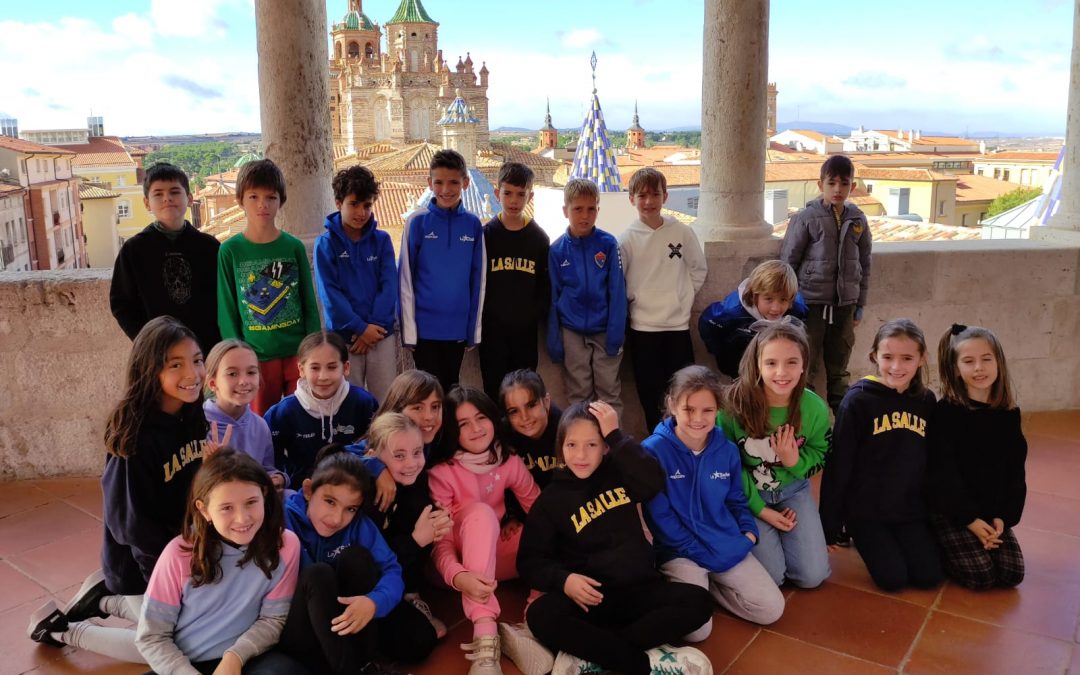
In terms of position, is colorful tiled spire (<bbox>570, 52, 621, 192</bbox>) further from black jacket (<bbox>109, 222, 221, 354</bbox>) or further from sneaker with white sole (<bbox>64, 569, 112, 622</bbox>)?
sneaker with white sole (<bbox>64, 569, 112, 622</bbox>)

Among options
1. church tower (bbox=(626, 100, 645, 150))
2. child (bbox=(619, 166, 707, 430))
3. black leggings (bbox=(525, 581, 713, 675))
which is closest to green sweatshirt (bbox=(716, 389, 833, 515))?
black leggings (bbox=(525, 581, 713, 675))

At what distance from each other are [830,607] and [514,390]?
99 centimetres

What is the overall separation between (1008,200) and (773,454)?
127 ft

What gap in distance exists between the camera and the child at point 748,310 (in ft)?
9.08

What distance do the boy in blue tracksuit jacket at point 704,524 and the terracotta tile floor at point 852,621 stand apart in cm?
11

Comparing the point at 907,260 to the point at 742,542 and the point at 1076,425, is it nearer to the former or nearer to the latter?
the point at 1076,425

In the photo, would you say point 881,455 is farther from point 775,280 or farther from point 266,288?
point 266,288

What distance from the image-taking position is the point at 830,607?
2.25 m

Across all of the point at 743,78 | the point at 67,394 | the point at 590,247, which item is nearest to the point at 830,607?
the point at 590,247

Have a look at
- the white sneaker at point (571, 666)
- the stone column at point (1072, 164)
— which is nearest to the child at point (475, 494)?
the white sneaker at point (571, 666)

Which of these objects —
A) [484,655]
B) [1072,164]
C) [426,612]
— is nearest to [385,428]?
[426,612]

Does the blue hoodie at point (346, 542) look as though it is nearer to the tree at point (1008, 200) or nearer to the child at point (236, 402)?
the child at point (236, 402)

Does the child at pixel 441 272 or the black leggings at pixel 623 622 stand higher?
the child at pixel 441 272

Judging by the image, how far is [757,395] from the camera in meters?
2.34
